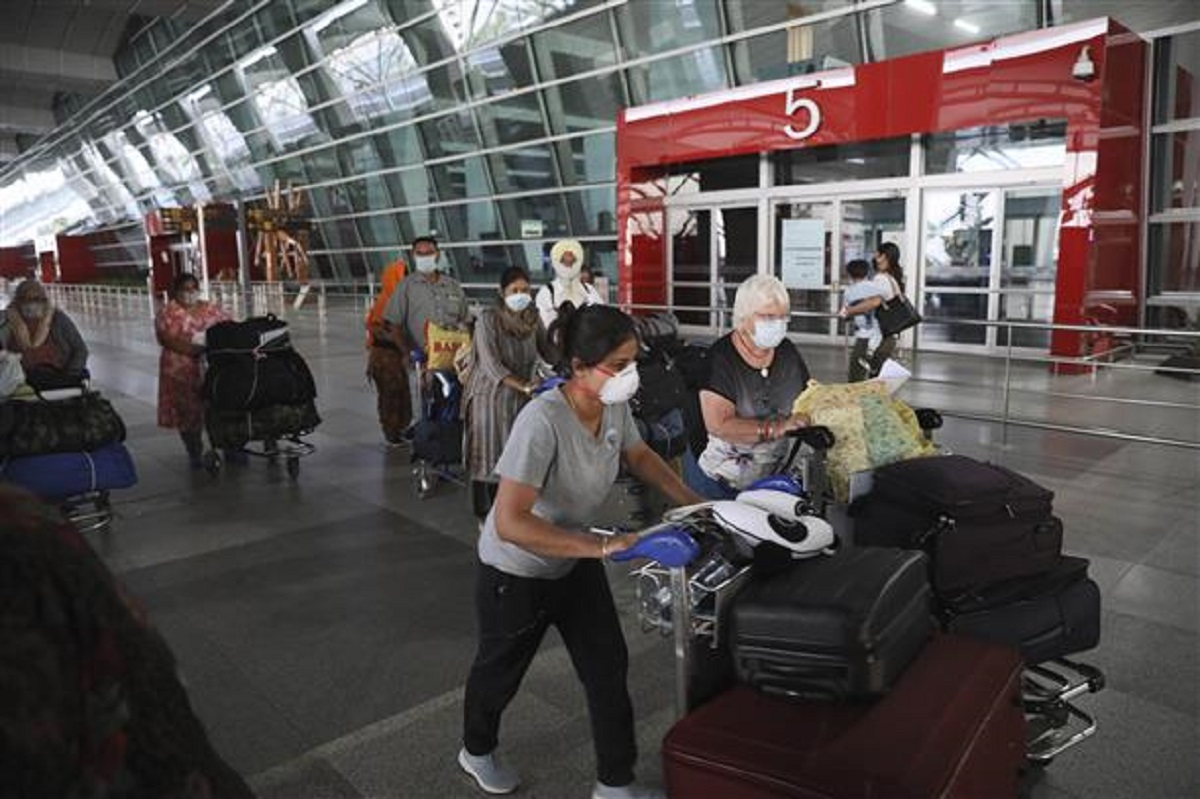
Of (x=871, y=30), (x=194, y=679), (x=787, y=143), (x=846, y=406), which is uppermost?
(x=871, y=30)

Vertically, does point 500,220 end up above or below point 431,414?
above

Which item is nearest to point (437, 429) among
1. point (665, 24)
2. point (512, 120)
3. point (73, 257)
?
point (665, 24)

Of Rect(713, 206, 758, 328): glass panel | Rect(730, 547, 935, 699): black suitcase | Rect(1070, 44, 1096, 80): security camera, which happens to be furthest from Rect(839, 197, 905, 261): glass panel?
Rect(730, 547, 935, 699): black suitcase

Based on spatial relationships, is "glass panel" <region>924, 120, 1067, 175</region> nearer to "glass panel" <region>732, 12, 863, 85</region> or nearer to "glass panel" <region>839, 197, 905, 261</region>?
"glass panel" <region>839, 197, 905, 261</region>

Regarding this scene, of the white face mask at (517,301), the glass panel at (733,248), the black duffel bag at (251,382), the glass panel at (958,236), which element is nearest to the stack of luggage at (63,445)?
the black duffel bag at (251,382)

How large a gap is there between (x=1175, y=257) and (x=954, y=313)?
2.90 m

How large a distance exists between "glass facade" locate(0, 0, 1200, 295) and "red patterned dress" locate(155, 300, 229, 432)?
34.9 feet

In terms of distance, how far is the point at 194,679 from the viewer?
3727mm

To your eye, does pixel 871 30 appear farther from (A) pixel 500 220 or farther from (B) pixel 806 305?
(A) pixel 500 220

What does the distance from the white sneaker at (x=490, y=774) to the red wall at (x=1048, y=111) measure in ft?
35.1

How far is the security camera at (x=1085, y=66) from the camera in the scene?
1053 cm

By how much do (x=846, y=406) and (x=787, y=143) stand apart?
11769mm

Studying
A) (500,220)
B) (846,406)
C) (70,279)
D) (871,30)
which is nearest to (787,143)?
(871,30)

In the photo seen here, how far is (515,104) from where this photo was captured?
2031 centimetres
